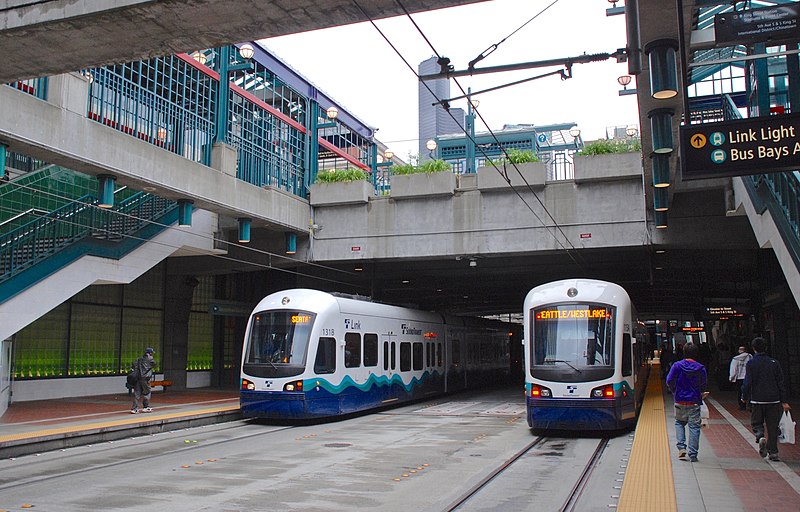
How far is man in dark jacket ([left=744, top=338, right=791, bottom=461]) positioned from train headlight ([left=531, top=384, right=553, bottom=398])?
420 cm

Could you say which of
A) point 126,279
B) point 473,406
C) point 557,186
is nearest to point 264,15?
point 126,279

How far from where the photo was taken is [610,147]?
68.0 ft

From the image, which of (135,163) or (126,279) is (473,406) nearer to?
(126,279)

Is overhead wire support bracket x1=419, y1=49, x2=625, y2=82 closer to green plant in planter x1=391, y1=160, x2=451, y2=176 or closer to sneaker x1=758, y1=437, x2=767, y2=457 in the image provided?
sneaker x1=758, y1=437, x2=767, y2=457

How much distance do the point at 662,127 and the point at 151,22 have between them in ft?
24.2

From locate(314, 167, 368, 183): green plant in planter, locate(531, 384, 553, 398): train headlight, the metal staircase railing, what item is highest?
locate(314, 167, 368, 183): green plant in planter

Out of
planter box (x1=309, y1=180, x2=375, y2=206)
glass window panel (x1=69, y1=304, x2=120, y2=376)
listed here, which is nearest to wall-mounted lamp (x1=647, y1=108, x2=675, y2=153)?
planter box (x1=309, y1=180, x2=375, y2=206)

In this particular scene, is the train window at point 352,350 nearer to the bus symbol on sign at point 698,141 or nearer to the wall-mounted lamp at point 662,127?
the wall-mounted lamp at point 662,127

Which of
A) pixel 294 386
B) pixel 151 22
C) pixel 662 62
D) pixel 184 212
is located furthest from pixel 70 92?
pixel 662 62

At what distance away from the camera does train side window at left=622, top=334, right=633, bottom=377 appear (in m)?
14.4

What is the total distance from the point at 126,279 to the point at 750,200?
48.1 feet

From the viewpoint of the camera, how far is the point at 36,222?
16.6 m

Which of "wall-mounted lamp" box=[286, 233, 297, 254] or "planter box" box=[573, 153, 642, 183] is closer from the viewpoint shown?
"planter box" box=[573, 153, 642, 183]

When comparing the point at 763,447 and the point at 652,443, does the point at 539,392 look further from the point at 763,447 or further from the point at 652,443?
the point at 763,447
